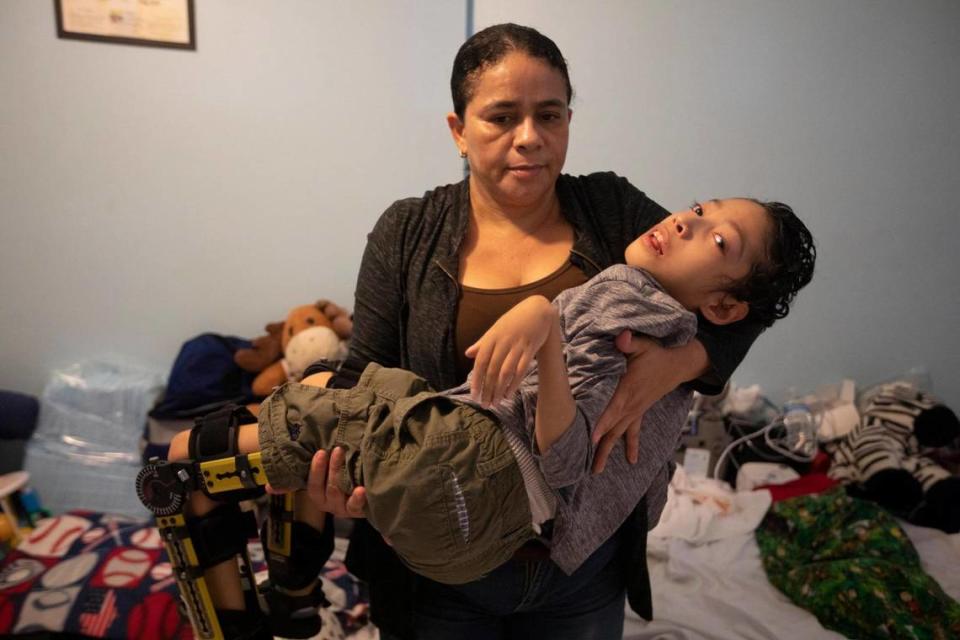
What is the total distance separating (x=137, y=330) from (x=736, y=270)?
2.56 metres

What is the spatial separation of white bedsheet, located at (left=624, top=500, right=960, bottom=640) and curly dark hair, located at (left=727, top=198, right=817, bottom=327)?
3.90 ft

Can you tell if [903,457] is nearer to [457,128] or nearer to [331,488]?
[457,128]

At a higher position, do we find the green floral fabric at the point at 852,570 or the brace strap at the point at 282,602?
the brace strap at the point at 282,602

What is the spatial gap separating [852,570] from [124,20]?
3226 millimetres

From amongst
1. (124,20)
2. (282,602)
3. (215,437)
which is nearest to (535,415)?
(215,437)

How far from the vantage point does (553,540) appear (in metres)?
0.91

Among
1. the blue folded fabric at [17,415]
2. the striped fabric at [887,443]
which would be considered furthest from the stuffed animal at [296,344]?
the striped fabric at [887,443]

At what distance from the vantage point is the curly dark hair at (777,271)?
0.99m

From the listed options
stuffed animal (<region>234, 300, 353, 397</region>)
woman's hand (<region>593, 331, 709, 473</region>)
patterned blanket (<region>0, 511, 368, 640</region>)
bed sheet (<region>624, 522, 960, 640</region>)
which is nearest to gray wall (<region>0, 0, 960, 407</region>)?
stuffed animal (<region>234, 300, 353, 397</region>)

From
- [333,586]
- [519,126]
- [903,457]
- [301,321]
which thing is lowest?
[333,586]

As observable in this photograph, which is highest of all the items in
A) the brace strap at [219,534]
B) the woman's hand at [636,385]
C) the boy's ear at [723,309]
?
the boy's ear at [723,309]

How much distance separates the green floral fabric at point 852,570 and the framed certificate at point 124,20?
290 cm

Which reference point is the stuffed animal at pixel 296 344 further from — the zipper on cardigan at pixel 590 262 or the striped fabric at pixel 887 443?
the striped fabric at pixel 887 443

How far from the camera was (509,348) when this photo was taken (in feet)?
2.35
